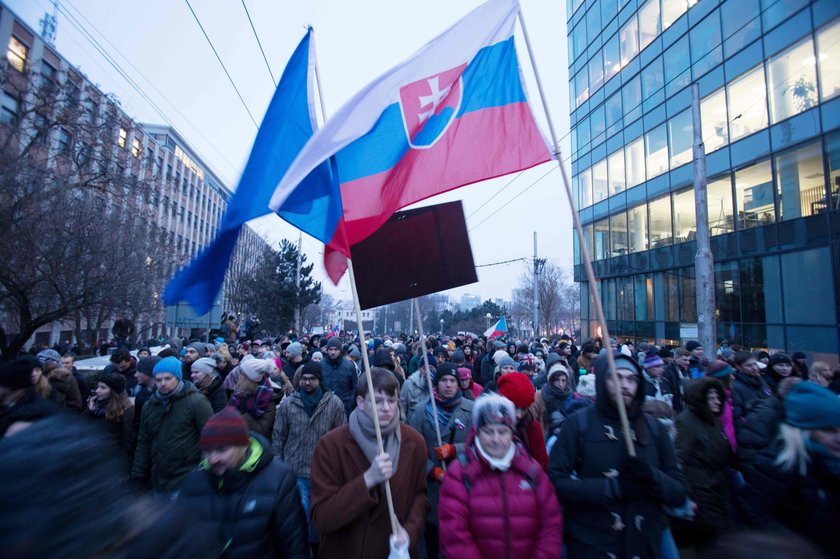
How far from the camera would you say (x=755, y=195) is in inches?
661

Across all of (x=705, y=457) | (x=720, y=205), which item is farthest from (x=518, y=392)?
(x=720, y=205)

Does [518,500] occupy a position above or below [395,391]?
below

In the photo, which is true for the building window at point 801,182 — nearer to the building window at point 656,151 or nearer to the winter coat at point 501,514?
the building window at point 656,151

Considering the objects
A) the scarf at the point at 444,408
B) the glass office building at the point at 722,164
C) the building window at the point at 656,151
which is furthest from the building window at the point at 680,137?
the scarf at the point at 444,408

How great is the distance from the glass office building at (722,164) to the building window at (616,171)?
0.08 m

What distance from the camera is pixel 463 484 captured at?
8.73 ft

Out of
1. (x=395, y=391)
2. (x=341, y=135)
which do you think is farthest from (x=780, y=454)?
(x=341, y=135)

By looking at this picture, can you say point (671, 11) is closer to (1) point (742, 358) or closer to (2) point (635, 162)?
(2) point (635, 162)

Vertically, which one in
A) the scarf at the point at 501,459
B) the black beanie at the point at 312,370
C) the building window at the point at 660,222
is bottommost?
the scarf at the point at 501,459

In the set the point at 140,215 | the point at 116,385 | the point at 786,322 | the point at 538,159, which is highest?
the point at 140,215

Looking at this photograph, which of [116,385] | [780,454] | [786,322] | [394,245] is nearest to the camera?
[780,454]

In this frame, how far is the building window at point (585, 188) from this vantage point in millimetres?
26969

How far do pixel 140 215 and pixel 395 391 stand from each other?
22.4 m

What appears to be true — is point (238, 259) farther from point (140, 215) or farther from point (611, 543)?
point (611, 543)
